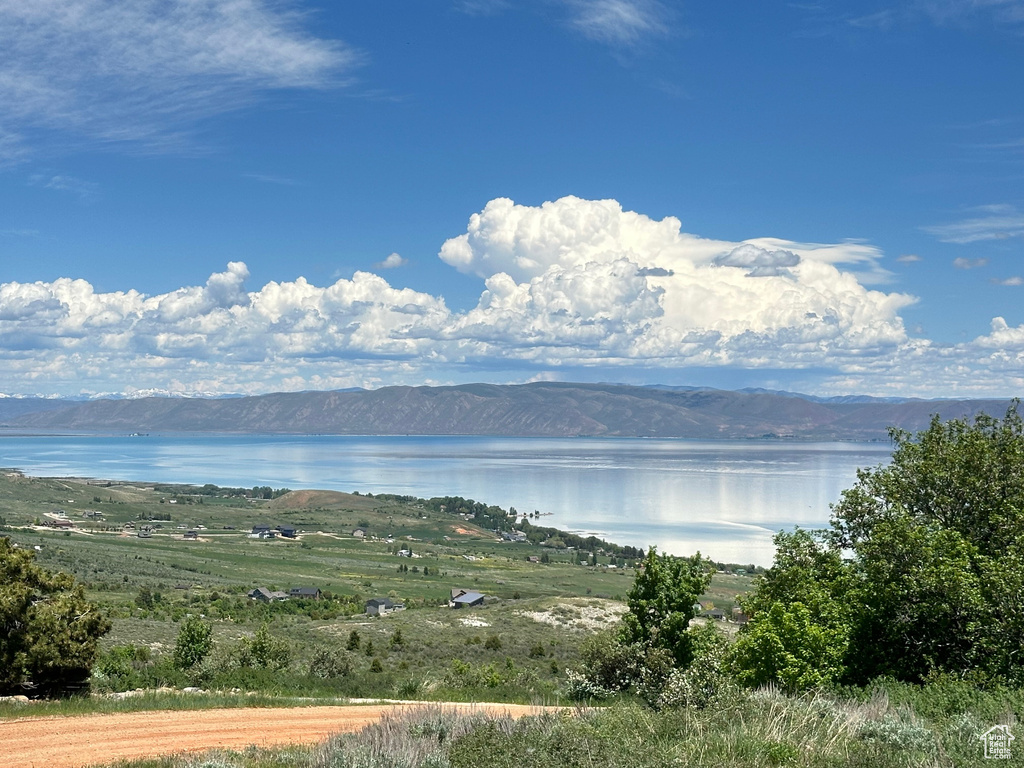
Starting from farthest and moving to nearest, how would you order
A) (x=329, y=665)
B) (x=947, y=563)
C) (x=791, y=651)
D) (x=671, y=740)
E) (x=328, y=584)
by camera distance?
(x=328, y=584) → (x=329, y=665) → (x=791, y=651) → (x=947, y=563) → (x=671, y=740)

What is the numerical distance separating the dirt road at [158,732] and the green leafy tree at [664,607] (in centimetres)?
Result: 628

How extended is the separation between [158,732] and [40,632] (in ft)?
15.2

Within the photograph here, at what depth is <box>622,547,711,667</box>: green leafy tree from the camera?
19.8 metres

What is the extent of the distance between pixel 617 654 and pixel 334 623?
28325 mm

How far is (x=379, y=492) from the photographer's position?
182 meters

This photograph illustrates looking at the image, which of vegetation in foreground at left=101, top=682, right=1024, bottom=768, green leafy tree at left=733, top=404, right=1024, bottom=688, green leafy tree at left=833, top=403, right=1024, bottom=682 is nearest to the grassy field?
vegetation in foreground at left=101, top=682, right=1024, bottom=768

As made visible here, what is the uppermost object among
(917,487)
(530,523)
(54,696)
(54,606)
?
(917,487)

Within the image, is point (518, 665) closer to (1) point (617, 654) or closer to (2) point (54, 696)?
(1) point (617, 654)

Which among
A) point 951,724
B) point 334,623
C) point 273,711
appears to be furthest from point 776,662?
point 334,623

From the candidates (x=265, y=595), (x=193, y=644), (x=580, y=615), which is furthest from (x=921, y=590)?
(x=265, y=595)

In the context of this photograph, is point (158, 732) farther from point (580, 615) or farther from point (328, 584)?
point (328, 584)

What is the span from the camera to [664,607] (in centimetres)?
A: 2003

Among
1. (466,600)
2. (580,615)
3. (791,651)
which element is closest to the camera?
(791,651)

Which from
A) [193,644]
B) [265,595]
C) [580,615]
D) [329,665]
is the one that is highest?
[193,644]
